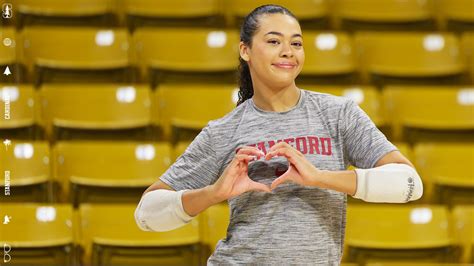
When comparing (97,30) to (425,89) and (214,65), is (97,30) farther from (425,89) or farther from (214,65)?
(425,89)

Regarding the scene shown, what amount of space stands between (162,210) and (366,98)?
2350mm

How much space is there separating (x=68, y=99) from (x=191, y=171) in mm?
2154

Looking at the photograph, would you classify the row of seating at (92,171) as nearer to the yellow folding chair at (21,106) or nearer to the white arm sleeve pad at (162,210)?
the yellow folding chair at (21,106)

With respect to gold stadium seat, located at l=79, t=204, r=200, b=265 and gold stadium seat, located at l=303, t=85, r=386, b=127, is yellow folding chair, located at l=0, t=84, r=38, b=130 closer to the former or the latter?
gold stadium seat, located at l=79, t=204, r=200, b=265

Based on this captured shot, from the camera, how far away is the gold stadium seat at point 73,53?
4039mm

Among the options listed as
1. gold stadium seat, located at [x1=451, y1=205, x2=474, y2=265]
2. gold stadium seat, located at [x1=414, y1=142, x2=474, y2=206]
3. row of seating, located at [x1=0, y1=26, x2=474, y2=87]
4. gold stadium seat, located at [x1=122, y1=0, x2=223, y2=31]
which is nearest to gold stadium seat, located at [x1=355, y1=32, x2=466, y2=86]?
row of seating, located at [x1=0, y1=26, x2=474, y2=87]

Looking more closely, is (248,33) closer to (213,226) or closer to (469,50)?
(213,226)

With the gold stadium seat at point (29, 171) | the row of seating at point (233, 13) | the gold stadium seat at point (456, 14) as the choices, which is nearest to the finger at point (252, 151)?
the gold stadium seat at point (29, 171)

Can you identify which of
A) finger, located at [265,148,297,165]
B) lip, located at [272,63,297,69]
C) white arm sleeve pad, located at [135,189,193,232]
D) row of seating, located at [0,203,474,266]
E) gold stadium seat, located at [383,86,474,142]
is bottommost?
white arm sleeve pad, located at [135,189,193,232]

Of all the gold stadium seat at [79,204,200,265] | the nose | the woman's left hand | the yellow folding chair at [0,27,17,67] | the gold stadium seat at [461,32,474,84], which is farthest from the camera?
the gold stadium seat at [461,32,474,84]

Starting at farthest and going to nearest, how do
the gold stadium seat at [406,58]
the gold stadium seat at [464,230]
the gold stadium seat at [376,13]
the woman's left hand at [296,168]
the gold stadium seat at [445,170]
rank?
the gold stadium seat at [376,13]
the gold stadium seat at [406,58]
the gold stadium seat at [445,170]
the gold stadium seat at [464,230]
the woman's left hand at [296,168]

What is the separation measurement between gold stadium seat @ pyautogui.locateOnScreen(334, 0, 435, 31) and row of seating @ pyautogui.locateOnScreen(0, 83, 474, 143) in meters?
0.71

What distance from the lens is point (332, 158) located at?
167cm

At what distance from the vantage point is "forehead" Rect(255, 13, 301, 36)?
168 centimetres
